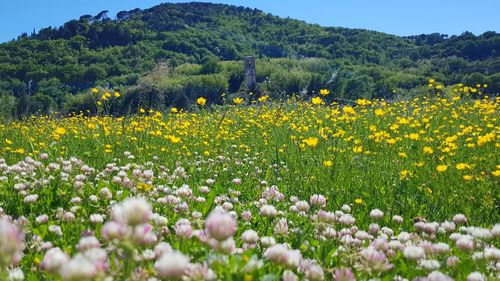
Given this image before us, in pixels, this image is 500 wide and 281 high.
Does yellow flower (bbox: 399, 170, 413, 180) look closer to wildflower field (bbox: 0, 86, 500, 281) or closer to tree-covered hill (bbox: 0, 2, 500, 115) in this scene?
wildflower field (bbox: 0, 86, 500, 281)

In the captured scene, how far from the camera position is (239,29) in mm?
112375

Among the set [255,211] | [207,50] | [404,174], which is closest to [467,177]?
[404,174]

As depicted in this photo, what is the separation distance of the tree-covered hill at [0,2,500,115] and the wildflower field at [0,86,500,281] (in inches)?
1417

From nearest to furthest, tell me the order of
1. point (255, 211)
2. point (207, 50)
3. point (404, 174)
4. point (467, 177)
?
point (255, 211), point (467, 177), point (404, 174), point (207, 50)

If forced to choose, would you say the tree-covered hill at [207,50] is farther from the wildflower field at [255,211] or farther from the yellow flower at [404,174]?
the yellow flower at [404,174]

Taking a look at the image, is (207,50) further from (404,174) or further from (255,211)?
(255,211)

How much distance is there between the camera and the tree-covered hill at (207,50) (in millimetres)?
59500

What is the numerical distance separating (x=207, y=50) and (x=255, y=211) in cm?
8882

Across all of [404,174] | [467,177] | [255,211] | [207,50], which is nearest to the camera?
[255,211]

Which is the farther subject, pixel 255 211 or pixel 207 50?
pixel 207 50

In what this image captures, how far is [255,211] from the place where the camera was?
3043 mm

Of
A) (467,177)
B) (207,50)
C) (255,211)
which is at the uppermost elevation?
(207,50)

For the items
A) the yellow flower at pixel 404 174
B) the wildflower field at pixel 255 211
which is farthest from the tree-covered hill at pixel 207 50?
the yellow flower at pixel 404 174

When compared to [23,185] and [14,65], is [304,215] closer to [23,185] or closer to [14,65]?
[23,185]
